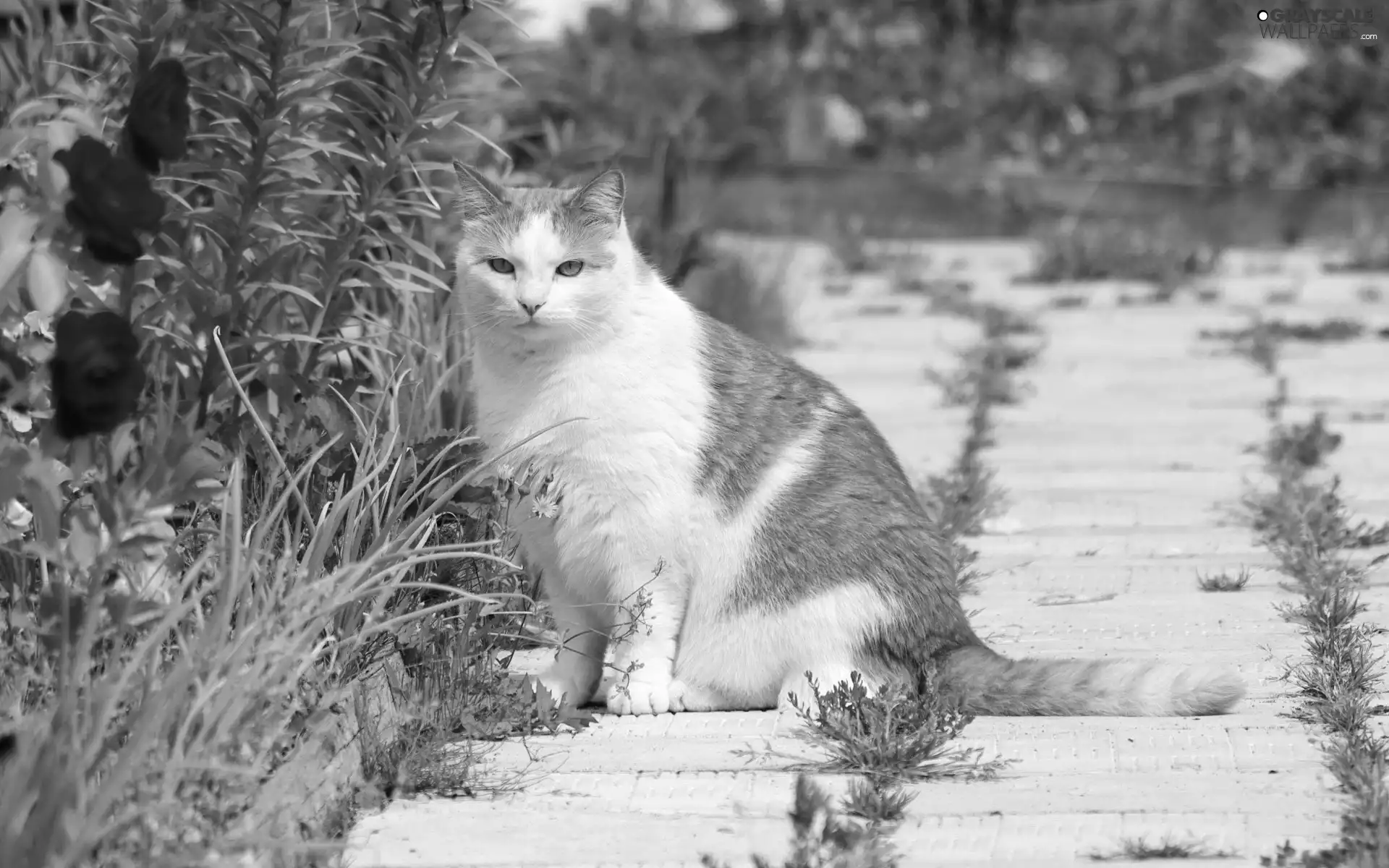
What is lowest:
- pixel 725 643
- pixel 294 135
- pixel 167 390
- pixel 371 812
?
pixel 371 812

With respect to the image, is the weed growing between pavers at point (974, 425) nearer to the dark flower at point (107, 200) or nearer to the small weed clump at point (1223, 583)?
the small weed clump at point (1223, 583)

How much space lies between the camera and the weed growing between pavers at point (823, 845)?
2526 millimetres

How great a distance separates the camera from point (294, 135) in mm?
3967

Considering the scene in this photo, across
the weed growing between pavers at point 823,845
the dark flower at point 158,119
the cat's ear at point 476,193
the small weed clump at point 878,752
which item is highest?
the cat's ear at point 476,193

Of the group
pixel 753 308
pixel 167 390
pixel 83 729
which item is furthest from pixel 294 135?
pixel 753 308

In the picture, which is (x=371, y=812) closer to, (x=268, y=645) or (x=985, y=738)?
(x=268, y=645)

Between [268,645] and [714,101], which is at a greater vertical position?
[714,101]

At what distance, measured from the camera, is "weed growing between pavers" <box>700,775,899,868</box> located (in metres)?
2.53

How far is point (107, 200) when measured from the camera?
2473mm

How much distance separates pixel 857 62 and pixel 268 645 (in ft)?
36.7

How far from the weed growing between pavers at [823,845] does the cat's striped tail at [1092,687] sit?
0.84 m

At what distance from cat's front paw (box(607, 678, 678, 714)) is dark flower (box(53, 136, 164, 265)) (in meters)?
1.66

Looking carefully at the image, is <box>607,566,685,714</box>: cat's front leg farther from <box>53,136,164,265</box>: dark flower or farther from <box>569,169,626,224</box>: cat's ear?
<box>53,136,164,265</box>: dark flower

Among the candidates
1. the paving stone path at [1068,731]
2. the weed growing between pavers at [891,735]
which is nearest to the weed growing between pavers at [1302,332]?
the paving stone path at [1068,731]
